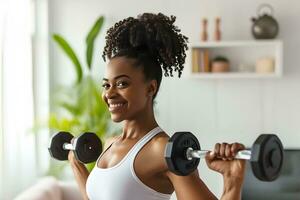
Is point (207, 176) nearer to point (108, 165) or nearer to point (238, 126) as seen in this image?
point (238, 126)

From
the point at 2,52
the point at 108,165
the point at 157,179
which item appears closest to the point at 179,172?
the point at 157,179

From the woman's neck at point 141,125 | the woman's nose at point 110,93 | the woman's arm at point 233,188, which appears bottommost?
the woman's arm at point 233,188

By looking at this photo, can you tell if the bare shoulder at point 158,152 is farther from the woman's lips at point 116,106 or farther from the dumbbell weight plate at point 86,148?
the dumbbell weight plate at point 86,148

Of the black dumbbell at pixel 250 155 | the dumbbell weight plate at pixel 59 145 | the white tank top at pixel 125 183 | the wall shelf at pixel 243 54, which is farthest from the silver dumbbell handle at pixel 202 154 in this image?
the wall shelf at pixel 243 54

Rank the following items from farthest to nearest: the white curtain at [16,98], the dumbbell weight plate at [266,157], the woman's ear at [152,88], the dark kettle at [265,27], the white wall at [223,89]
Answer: the white wall at [223,89] < the dark kettle at [265,27] < the white curtain at [16,98] < the woman's ear at [152,88] < the dumbbell weight plate at [266,157]

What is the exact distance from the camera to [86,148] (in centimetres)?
166

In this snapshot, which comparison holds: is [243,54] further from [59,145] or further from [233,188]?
[233,188]

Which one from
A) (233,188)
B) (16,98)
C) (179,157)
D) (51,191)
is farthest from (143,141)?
(16,98)

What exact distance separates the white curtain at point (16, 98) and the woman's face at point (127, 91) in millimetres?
2206

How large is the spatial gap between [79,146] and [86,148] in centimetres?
2

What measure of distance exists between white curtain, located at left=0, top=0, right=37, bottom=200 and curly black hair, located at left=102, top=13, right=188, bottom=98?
2.16 meters

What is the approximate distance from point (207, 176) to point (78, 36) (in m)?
1.47

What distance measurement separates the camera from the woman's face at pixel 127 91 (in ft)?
4.54

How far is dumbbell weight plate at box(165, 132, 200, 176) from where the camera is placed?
1184mm
